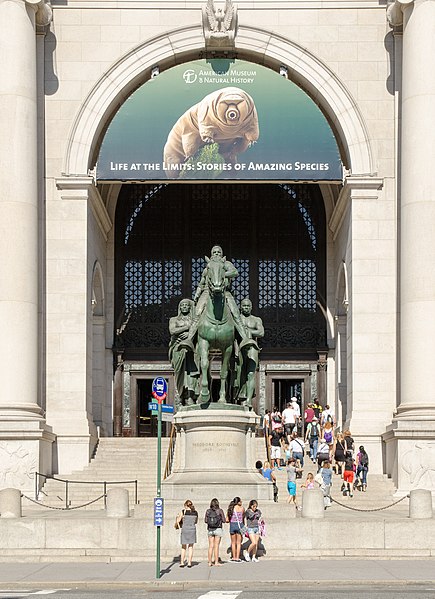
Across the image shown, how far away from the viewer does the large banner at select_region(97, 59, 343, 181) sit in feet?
136

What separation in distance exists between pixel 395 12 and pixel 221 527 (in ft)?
67.7

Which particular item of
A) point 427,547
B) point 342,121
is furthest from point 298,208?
point 427,547

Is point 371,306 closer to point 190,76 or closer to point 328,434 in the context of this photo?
point 328,434

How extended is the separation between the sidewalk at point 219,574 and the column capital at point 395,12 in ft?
63.3

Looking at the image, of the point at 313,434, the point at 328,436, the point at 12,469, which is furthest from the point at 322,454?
the point at 12,469

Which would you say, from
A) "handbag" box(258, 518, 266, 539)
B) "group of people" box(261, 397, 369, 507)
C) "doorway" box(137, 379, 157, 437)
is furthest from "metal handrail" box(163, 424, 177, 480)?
"handbag" box(258, 518, 266, 539)

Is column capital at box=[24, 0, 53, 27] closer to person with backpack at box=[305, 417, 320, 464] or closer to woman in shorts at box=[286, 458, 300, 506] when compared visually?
person with backpack at box=[305, 417, 320, 464]

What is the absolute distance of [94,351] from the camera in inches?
1843

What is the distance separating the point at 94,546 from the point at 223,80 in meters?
19.6

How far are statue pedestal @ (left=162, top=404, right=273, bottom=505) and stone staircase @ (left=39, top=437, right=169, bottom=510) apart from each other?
223 inches

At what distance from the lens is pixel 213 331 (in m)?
30.2

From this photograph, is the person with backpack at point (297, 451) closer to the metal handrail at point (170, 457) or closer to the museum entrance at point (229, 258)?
the metal handrail at point (170, 457)

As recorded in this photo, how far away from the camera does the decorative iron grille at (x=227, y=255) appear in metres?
50.5

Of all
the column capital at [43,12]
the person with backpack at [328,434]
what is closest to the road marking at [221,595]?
the person with backpack at [328,434]
